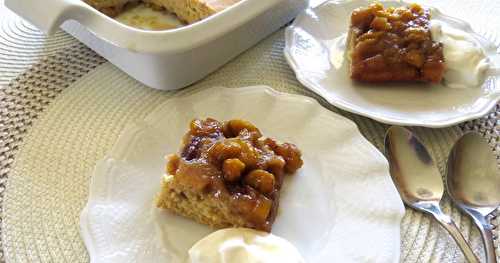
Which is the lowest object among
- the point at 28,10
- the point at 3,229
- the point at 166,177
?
the point at 3,229

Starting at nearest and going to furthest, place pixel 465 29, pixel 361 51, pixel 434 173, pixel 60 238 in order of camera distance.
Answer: pixel 60 238
pixel 434 173
pixel 361 51
pixel 465 29

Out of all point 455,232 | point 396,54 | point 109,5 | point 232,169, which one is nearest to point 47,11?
point 109,5

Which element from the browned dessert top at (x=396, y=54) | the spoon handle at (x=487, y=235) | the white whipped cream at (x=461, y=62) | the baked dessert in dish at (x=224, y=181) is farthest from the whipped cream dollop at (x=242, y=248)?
the white whipped cream at (x=461, y=62)

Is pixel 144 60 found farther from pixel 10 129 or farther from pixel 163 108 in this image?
pixel 10 129

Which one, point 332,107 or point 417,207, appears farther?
point 332,107

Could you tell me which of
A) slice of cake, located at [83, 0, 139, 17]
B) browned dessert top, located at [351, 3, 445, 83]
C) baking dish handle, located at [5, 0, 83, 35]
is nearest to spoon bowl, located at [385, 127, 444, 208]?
browned dessert top, located at [351, 3, 445, 83]

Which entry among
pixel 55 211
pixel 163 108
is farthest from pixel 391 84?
pixel 55 211

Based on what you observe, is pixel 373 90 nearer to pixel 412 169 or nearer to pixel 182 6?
pixel 412 169

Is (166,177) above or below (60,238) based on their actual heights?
above
